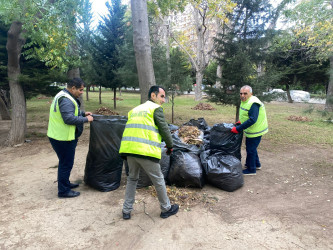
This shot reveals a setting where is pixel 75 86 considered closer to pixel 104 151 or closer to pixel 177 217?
pixel 104 151

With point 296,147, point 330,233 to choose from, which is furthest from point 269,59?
point 330,233

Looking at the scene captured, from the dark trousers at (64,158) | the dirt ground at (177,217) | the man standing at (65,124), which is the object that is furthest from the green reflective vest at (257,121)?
the dark trousers at (64,158)

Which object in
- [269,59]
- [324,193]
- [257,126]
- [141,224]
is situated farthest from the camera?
[269,59]

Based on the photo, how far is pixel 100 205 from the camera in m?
3.24

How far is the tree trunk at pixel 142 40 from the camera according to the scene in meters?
5.06

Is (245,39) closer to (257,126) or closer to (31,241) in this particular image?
(257,126)

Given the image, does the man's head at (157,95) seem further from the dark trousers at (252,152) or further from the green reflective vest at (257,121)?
the dark trousers at (252,152)

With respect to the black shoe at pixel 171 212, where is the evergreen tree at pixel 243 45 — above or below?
above

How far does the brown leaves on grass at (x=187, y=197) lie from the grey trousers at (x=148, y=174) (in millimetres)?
430

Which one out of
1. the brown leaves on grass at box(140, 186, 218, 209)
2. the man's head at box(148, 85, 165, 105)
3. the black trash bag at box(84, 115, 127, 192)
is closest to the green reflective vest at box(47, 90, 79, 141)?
the black trash bag at box(84, 115, 127, 192)

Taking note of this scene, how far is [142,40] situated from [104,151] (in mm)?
2778

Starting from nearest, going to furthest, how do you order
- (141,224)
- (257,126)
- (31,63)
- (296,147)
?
(141,224) < (257,126) < (296,147) < (31,63)

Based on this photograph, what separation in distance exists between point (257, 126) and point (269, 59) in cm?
463

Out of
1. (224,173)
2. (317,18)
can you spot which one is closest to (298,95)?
(317,18)
